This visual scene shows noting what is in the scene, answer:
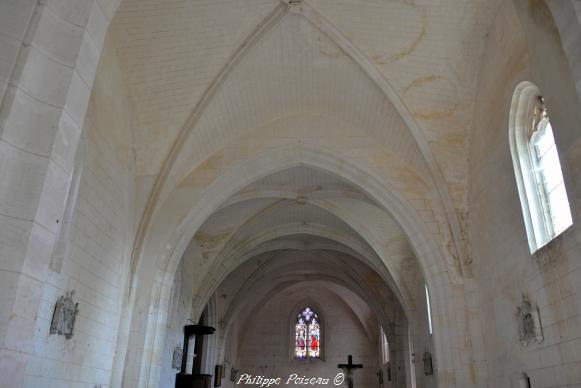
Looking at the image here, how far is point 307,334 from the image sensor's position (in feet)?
80.0

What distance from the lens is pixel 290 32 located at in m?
8.83

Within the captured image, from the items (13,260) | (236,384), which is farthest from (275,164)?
(236,384)

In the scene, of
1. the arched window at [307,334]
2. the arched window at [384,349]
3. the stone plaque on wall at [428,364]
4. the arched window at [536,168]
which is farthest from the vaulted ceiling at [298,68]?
the arched window at [307,334]

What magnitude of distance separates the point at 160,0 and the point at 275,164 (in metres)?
4.38

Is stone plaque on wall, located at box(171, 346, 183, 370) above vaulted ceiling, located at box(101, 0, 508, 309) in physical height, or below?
below

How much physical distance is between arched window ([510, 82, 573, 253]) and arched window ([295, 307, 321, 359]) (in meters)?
18.7

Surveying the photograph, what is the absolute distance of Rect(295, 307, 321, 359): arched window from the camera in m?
23.9

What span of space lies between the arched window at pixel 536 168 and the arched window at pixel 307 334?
18723 millimetres

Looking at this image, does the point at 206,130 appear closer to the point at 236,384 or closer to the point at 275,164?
the point at 275,164

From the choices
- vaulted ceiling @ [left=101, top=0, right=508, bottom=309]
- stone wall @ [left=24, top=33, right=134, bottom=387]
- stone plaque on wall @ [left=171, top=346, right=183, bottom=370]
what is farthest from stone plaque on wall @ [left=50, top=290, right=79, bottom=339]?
stone plaque on wall @ [left=171, top=346, right=183, bottom=370]

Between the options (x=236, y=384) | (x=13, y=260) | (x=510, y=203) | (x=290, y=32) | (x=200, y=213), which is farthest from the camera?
(x=236, y=384)

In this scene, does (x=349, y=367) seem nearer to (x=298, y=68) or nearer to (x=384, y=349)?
(x=384, y=349)

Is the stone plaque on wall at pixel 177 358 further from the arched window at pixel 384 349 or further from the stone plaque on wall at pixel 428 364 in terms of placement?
the arched window at pixel 384 349

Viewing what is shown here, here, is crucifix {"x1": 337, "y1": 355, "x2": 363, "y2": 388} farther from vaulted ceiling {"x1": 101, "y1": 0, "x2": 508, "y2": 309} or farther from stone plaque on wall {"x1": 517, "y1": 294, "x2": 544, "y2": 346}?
stone plaque on wall {"x1": 517, "y1": 294, "x2": 544, "y2": 346}
